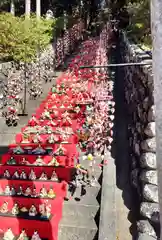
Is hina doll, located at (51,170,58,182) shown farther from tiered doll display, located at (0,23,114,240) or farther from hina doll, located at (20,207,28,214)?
hina doll, located at (20,207,28,214)

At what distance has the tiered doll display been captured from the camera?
7.10 m

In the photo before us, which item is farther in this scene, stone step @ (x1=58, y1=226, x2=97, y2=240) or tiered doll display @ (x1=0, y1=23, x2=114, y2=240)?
tiered doll display @ (x1=0, y1=23, x2=114, y2=240)

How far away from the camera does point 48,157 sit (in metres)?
9.30

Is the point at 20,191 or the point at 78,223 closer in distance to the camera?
the point at 78,223

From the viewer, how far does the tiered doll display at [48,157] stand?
23.3 feet

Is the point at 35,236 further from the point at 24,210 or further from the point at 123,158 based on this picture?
the point at 123,158

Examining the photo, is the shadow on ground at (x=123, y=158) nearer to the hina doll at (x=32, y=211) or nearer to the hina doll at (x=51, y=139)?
the hina doll at (x=51, y=139)

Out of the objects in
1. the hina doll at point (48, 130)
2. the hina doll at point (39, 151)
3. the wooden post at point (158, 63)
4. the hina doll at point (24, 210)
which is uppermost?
the wooden post at point (158, 63)

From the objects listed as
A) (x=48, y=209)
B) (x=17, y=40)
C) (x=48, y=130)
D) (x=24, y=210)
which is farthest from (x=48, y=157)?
(x=17, y=40)

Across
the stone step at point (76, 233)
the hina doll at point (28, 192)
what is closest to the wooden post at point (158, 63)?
the stone step at point (76, 233)

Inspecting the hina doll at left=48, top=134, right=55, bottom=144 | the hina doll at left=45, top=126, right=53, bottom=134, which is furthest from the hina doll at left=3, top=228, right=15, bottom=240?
the hina doll at left=45, top=126, right=53, bottom=134

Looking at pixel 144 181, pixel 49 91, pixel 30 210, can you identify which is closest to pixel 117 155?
pixel 144 181

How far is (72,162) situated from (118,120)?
3900 millimetres

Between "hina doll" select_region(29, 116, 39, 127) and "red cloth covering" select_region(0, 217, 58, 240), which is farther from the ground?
"hina doll" select_region(29, 116, 39, 127)
